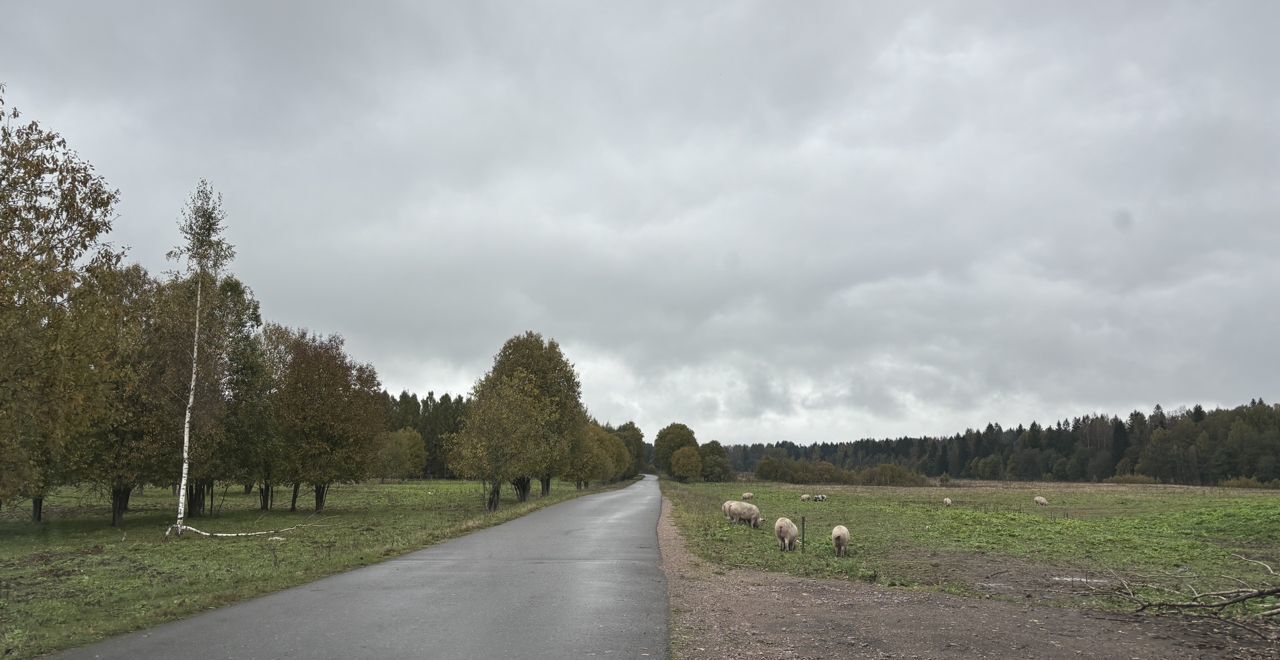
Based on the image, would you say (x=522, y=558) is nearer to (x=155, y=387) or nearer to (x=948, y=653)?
(x=948, y=653)

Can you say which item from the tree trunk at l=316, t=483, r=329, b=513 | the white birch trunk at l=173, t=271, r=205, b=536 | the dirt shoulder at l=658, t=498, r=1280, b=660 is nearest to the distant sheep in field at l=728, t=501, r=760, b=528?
the dirt shoulder at l=658, t=498, r=1280, b=660

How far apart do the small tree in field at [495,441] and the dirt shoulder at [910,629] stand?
26.9 metres

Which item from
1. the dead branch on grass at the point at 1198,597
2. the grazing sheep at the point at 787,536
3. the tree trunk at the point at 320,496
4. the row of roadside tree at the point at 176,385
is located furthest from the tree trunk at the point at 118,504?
the dead branch on grass at the point at 1198,597

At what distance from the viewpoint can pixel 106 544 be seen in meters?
25.3

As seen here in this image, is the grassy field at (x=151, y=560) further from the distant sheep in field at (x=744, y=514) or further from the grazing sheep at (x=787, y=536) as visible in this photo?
the grazing sheep at (x=787, y=536)

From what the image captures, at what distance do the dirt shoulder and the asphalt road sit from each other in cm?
77

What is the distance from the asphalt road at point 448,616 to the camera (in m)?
8.73

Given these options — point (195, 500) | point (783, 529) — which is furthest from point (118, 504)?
point (783, 529)

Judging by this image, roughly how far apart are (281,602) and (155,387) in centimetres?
2604

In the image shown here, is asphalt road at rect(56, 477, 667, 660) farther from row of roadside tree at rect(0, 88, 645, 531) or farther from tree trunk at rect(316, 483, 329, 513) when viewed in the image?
tree trunk at rect(316, 483, 329, 513)

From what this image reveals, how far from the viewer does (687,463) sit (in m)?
139

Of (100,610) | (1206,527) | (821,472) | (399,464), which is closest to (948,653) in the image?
(100,610)

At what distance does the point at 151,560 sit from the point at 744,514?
21075mm

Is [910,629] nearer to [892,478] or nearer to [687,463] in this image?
[892,478]
